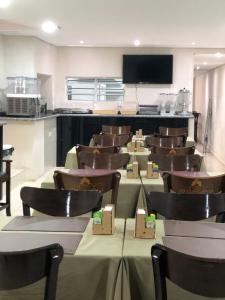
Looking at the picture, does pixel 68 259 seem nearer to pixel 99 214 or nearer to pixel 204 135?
pixel 99 214

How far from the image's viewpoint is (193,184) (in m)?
2.90

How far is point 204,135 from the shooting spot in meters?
12.3

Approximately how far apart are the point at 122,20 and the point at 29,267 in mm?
4751

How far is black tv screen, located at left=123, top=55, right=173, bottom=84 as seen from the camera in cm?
855

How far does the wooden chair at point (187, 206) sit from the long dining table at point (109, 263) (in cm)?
32

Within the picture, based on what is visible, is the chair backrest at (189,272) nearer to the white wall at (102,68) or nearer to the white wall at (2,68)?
the white wall at (2,68)

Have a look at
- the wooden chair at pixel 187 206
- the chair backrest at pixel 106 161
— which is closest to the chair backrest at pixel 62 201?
the wooden chair at pixel 187 206

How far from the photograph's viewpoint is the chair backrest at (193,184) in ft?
9.47

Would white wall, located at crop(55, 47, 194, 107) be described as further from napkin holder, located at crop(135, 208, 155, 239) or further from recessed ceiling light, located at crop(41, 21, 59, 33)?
napkin holder, located at crop(135, 208, 155, 239)

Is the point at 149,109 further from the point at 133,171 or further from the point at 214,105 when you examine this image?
the point at 133,171

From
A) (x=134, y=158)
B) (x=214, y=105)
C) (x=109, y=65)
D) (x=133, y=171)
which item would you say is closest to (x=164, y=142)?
(x=134, y=158)

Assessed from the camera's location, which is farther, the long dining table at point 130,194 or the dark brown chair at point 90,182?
the long dining table at point 130,194

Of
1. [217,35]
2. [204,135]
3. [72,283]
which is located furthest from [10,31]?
[204,135]

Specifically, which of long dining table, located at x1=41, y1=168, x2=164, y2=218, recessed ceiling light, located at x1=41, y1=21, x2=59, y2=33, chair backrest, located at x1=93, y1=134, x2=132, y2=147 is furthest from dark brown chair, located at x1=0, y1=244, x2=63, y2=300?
recessed ceiling light, located at x1=41, y1=21, x2=59, y2=33
